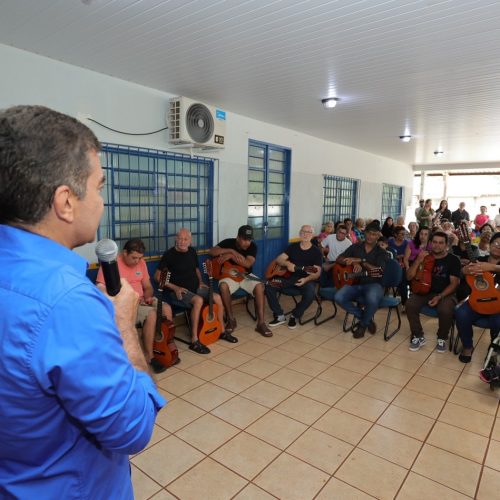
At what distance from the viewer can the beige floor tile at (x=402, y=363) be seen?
3.35 m

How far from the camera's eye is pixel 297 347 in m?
3.81

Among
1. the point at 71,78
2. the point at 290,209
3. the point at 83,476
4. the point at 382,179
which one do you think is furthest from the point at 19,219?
the point at 382,179

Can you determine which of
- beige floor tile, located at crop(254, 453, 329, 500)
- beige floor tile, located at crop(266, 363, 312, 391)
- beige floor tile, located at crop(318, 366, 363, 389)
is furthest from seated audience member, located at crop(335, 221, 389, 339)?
beige floor tile, located at crop(254, 453, 329, 500)

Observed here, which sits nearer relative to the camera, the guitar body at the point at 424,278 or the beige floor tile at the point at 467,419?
the beige floor tile at the point at 467,419

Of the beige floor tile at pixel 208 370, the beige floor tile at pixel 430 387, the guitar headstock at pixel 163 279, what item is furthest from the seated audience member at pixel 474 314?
the guitar headstock at pixel 163 279

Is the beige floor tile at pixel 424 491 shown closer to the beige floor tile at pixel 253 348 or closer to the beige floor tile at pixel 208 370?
the beige floor tile at pixel 208 370

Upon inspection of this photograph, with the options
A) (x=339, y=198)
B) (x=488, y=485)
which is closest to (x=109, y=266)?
(x=488, y=485)

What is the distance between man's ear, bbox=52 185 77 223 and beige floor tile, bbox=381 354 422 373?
3356 millimetres

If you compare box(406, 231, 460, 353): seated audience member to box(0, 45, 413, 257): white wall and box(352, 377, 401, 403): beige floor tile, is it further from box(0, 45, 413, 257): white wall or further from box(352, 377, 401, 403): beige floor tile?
box(0, 45, 413, 257): white wall

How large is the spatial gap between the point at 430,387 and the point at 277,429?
1.43 metres

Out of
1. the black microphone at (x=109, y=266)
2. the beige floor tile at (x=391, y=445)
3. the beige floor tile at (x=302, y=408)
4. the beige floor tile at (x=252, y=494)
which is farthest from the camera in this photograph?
the beige floor tile at (x=302, y=408)

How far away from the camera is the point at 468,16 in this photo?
7.50 feet

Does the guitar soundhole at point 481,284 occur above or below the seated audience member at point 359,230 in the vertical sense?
below

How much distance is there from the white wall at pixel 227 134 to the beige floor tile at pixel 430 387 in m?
2.82
